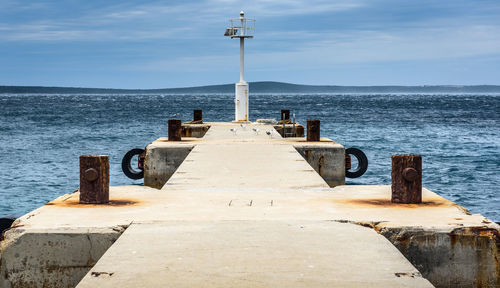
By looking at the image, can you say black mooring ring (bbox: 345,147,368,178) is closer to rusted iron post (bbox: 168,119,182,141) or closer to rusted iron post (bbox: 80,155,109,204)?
rusted iron post (bbox: 168,119,182,141)

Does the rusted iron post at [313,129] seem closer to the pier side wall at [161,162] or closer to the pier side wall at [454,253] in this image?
the pier side wall at [161,162]

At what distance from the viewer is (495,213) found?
1349 centimetres

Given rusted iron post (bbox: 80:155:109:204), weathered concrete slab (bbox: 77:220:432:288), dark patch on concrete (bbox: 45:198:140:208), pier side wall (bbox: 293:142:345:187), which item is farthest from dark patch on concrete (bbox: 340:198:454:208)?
pier side wall (bbox: 293:142:345:187)

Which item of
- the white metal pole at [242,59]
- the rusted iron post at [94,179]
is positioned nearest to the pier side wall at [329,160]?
the rusted iron post at [94,179]

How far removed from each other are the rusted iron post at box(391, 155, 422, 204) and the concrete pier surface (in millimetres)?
123

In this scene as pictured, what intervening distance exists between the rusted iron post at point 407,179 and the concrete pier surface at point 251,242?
0.40 ft

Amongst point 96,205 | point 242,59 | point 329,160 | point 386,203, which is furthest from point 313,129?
point 242,59

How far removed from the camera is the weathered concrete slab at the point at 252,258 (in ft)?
10.8

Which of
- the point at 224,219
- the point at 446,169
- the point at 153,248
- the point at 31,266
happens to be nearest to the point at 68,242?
the point at 31,266

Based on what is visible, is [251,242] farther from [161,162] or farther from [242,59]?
[242,59]

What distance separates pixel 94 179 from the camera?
516 centimetres

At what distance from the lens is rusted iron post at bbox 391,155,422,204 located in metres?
5.16

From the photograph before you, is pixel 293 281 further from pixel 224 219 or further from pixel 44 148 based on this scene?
pixel 44 148

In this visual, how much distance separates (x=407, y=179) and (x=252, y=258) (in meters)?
2.07
